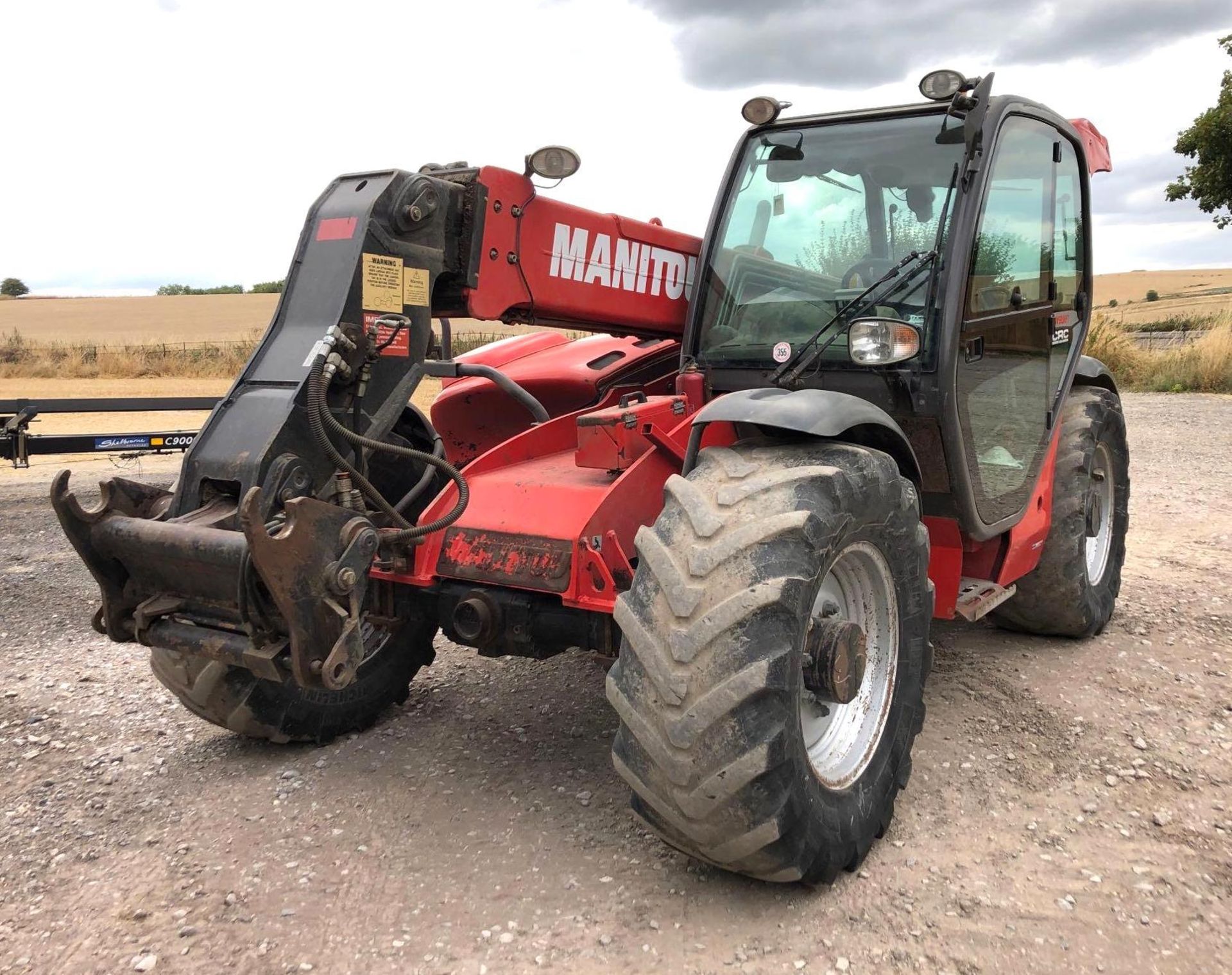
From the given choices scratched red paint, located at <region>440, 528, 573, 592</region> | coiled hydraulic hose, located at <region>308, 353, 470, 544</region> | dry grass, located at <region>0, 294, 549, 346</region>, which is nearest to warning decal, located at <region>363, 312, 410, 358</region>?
coiled hydraulic hose, located at <region>308, 353, 470, 544</region>

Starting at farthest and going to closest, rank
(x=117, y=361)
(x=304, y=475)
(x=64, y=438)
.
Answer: (x=117, y=361), (x=64, y=438), (x=304, y=475)

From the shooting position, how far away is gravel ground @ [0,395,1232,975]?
2684 millimetres

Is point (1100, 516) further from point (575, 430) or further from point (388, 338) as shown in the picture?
point (388, 338)

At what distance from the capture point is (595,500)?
3.36 meters

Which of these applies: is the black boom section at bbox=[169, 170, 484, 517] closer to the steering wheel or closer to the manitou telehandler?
the manitou telehandler

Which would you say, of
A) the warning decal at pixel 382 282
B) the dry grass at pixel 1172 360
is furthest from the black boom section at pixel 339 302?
the dry grass at pixel 1172 360

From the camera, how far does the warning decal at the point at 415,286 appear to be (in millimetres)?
3268

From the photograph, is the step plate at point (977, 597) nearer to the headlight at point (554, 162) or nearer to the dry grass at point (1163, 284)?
the headlight at point (554, 162)

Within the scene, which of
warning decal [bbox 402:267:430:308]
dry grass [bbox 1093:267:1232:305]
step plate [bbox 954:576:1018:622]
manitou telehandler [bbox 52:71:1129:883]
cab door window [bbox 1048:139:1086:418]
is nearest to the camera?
manitou telehandler [bbox 52:71:1129:883]

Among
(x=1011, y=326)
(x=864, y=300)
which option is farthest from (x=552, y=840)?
(x=1011, y=326)

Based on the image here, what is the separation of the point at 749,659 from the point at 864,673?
743 mm

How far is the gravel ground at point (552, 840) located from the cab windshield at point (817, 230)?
1.64m

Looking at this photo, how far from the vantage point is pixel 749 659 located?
8.39ft

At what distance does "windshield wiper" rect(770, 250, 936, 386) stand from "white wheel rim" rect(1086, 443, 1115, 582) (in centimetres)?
222
